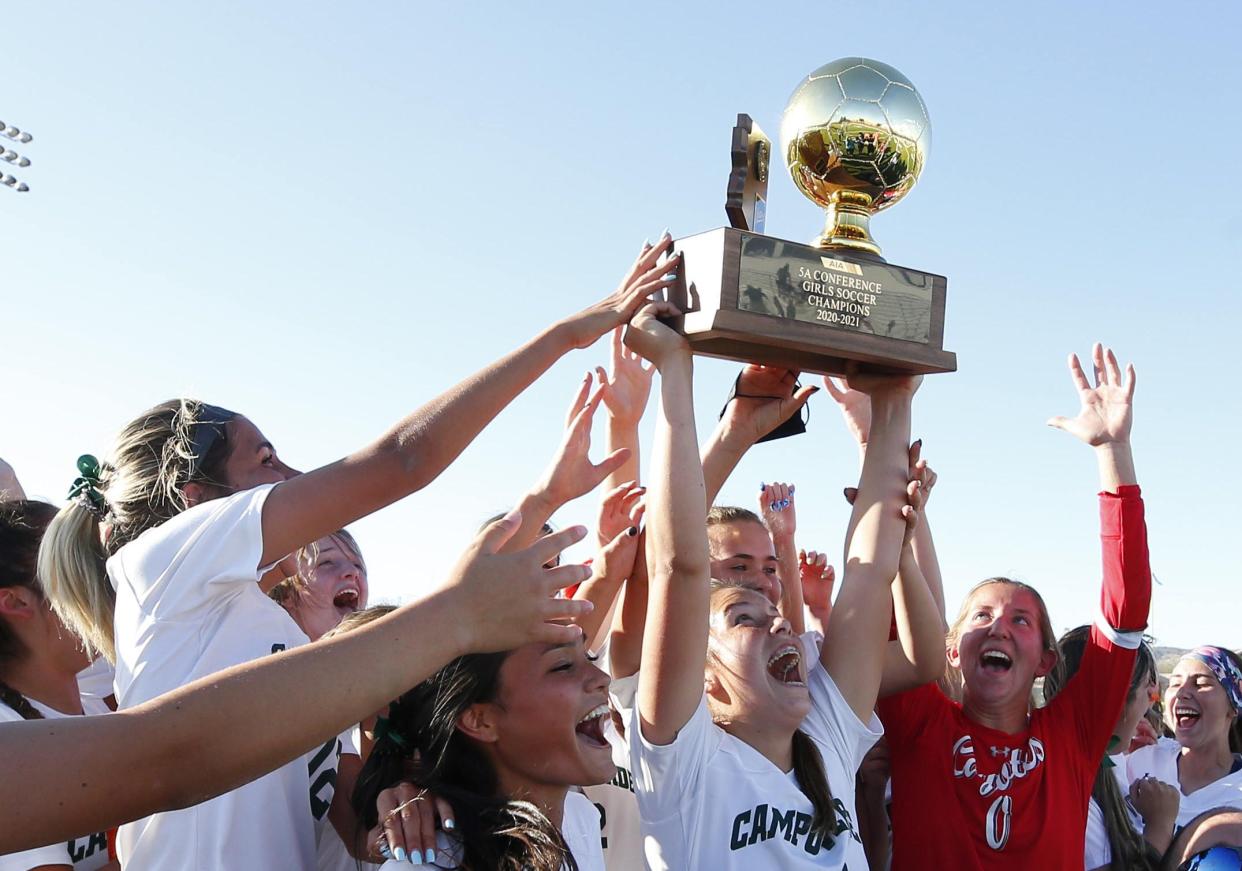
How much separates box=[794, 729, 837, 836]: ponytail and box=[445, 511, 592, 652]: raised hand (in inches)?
64.2

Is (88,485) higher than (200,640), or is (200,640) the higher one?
(88,485)

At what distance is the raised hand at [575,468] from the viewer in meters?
3.54

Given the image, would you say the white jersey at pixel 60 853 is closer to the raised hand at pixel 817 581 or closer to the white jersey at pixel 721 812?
the white jersey at pixel 721 812

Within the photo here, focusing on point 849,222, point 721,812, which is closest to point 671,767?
point 721,812

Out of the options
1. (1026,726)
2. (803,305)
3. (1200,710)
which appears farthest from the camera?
(1200,710)

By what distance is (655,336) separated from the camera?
3375mm

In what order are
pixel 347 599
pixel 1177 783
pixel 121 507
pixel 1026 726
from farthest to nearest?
1. pixel 1177 783
2. pixel 347 599
3. pixel 1026 726
4. pixel 121 507

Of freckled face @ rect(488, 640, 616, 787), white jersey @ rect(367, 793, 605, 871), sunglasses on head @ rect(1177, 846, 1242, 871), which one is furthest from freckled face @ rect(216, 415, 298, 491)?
sunglasses on head @ rect(1177, 846, 1242, 871)

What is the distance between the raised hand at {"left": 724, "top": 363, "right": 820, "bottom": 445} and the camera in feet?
12.8

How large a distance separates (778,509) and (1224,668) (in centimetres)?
255

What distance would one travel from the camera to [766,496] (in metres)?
4.89

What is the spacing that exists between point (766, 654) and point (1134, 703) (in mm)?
2445

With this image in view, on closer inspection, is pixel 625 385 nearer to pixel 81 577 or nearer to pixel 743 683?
pixel 743 683

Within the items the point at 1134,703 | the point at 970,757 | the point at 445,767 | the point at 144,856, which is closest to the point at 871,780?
the point at 970,757
